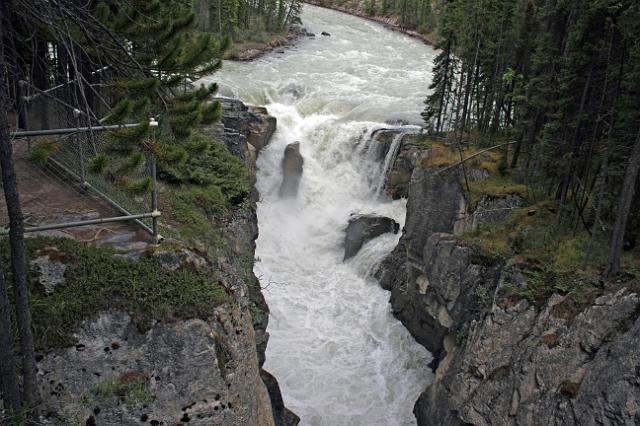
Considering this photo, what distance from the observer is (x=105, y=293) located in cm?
741

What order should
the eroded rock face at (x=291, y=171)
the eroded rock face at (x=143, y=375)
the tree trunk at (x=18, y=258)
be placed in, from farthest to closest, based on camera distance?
the eroded rock face at (x=291, y=171) → the eroded rock face at (x=143, y=375) → the tree trunk at (x=18, y=258)

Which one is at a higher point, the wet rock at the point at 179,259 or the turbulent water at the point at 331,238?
the wet rock at the point at 179,259

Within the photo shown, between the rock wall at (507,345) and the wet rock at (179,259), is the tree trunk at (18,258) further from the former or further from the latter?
the rock wall at (507,345)

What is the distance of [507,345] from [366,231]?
1247 centimetres

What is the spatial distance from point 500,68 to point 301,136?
447 inches

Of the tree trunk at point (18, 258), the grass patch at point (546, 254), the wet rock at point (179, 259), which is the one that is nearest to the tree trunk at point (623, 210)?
the grass patch at point (546, 254)

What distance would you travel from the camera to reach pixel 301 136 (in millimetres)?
30734

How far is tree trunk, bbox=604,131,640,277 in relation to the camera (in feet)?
35.7

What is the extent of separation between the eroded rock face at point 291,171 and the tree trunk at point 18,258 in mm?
21749

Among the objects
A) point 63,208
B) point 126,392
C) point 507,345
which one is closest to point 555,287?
point 507,345

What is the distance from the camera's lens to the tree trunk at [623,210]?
10891 millimetres

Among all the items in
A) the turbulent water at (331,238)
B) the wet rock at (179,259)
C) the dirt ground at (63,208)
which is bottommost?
the turbulent water at (331,238)

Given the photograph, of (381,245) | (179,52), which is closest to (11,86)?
(179,52)

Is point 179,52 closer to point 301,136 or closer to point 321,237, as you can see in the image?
point 321,237
